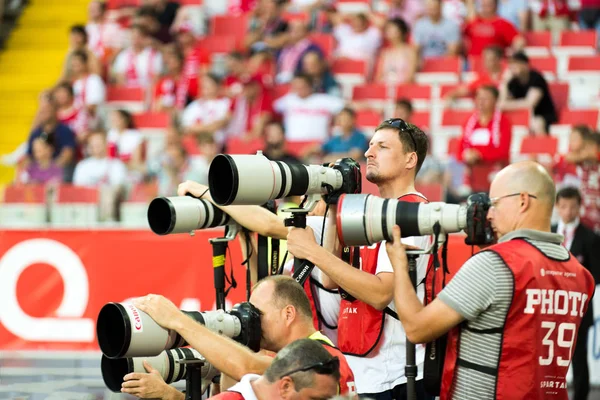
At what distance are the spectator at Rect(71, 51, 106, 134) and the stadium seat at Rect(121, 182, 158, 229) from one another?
304 centimetres

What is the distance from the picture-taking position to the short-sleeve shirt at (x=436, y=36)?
40.4 ft

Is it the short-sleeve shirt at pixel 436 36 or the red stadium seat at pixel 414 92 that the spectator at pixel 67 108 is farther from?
the short-sleeve shirt at pixel 436 36

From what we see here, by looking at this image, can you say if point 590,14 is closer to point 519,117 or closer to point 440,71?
point 440,71

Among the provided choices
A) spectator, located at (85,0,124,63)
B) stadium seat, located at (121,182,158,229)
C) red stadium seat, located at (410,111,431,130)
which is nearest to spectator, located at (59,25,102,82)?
spectator, located at (85,0,124,63)

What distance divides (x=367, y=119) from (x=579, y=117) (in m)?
2.27

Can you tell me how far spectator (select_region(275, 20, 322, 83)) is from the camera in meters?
12.6

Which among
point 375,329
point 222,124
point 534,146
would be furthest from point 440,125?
point 375,329

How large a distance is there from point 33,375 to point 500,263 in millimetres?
5235

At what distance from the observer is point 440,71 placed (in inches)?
481

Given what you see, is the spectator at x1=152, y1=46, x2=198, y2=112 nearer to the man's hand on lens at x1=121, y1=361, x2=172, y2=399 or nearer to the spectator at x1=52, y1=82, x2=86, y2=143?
the spectator at x1=52, y1=82, x2=86, y2=143

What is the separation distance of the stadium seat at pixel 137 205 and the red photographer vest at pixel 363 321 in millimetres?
5260

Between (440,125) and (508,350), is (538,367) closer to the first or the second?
(508,350)

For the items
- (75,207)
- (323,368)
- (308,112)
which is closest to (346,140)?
(308,112)

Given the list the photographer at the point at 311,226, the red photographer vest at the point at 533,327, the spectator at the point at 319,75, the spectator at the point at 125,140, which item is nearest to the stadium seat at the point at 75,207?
the spectator at the point at 125,140
